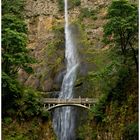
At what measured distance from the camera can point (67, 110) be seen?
124 ft

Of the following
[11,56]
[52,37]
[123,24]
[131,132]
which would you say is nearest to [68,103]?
[11,56]

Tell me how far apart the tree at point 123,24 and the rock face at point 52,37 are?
1363 centimetres

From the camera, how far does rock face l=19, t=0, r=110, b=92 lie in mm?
43281

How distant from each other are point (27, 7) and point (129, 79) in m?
29.6

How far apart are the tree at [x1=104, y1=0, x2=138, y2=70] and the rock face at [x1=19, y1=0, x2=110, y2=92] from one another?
537 inches

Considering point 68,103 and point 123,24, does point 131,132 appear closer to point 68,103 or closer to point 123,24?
point 123,24

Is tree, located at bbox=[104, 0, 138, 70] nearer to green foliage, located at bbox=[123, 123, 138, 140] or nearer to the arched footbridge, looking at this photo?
green foliage, located at bbox=[123, 123, 138, 140]

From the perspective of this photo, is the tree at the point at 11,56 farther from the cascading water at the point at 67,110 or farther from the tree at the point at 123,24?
the cascading water at the point at 67,110

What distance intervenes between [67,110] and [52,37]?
14.3 m

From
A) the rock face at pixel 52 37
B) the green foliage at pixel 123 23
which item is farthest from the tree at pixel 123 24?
the rock face at pixel 52 37

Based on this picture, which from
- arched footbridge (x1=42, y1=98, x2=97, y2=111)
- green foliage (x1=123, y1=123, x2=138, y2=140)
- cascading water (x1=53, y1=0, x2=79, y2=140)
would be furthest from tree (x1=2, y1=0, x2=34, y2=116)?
cascading water (x1=53, y1=0, x2=79, y2=140)

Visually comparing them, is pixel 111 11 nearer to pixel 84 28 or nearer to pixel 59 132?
pixel 59 132

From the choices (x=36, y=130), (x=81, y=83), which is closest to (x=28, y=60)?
(x=36, y=130)

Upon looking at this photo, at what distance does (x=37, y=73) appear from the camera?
44.2 metres
